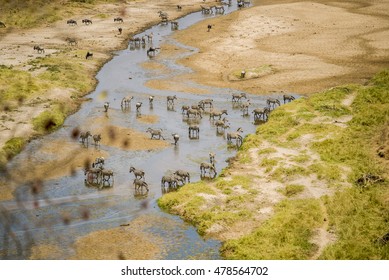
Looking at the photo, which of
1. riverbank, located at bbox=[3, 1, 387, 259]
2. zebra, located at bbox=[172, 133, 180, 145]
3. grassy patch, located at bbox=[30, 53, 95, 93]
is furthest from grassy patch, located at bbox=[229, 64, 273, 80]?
zebra, located at bbox=[172, 133, 180, 145]

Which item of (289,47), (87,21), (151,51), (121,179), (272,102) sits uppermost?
(87,21)

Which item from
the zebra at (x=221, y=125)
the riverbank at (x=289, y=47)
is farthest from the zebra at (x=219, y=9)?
the zebra at (x=221, y=125)

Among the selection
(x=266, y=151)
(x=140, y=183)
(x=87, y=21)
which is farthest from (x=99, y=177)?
(x=87, y=21)

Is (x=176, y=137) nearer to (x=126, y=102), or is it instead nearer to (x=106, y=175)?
(x=106, y=175)

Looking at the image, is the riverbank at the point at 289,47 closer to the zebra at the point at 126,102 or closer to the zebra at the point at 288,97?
the zebra at the point at 288,97

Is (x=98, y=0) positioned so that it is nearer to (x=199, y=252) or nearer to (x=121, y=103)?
(x=121, y=103)

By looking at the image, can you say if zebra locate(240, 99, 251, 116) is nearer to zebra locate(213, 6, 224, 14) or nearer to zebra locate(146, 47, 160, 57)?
zebra locate(146, 47, 160, 57)
